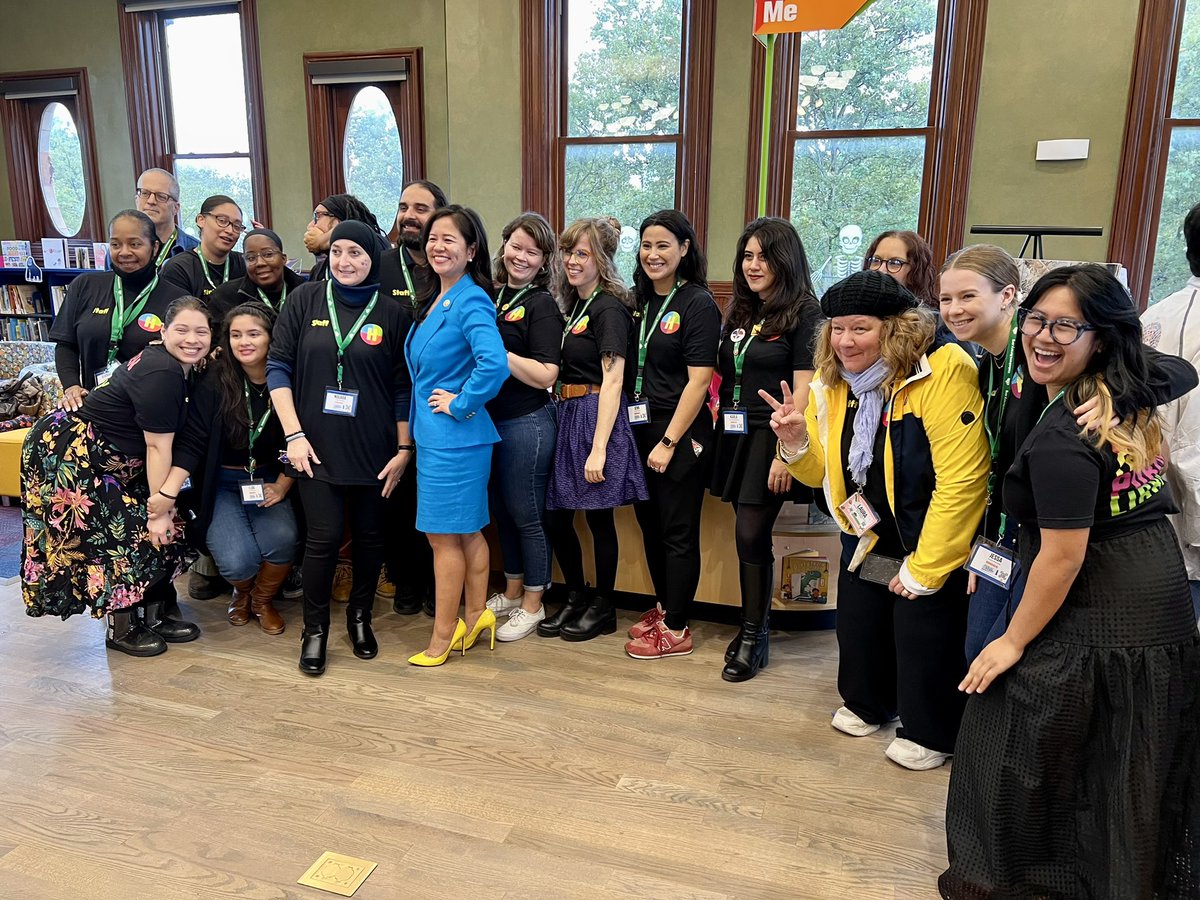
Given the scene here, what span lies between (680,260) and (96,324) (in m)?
2.14

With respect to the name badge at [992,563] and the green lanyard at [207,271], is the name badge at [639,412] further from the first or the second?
the green lanyard at [207,271]

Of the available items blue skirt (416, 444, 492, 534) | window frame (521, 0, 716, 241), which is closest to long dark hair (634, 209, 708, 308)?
blue skirt (416, 444, 492, 534)

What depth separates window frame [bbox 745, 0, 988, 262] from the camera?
5.35 m

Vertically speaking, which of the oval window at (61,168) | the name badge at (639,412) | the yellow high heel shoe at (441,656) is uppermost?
the oval window at (61,168)

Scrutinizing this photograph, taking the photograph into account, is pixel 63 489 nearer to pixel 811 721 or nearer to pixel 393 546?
pixel 393 546

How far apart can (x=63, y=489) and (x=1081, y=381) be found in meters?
2.90

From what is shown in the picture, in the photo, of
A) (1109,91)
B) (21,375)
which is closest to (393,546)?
(21,375)

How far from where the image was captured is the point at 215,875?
1789mm

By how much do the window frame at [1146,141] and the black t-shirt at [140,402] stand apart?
5.27 metres

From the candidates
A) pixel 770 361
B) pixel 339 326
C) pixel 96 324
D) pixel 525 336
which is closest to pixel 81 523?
pixel 96 324

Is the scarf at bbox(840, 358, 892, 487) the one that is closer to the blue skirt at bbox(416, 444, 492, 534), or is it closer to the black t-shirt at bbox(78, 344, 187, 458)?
the blue skirt at bbox(416, 444, 492, 534)

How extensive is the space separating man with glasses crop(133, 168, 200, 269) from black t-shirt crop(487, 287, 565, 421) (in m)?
1.62

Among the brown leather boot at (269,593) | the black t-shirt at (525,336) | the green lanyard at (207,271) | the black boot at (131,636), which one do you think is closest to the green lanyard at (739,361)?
the black t-shirt at (525,336)

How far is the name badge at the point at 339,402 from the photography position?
8.41ft
